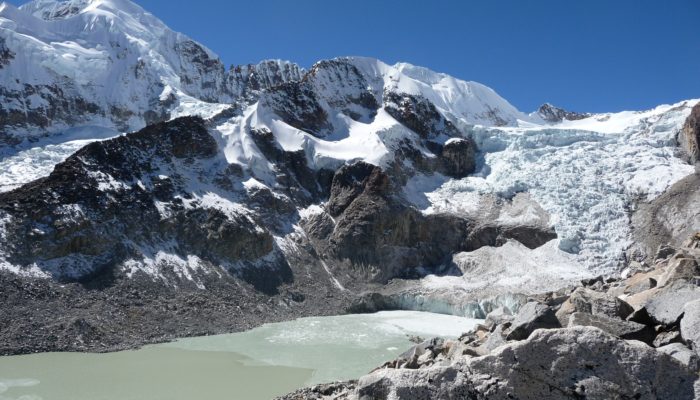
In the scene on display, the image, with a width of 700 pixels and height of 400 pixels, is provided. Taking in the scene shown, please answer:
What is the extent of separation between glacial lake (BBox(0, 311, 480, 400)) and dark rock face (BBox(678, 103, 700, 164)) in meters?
44.6

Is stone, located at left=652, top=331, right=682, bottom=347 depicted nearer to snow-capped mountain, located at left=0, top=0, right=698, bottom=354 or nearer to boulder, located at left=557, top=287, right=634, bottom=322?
boulder, located at left=557, top=287, right=634, bottom=322

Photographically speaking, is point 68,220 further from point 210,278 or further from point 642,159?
point 642,159

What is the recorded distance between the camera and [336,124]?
257ft

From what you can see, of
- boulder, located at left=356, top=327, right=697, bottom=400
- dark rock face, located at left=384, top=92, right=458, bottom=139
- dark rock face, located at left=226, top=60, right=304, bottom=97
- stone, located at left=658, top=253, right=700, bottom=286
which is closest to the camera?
boulder, located at left=356, top=327, right=697, bottom=400

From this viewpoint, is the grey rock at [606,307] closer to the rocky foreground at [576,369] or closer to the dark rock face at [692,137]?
Result: the rocky foreground at [576,369]

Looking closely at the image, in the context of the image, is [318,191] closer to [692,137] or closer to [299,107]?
[299,107]

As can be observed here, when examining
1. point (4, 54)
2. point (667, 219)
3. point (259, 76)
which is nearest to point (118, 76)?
point (4, 54)

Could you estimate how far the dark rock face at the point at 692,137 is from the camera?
2525 inches

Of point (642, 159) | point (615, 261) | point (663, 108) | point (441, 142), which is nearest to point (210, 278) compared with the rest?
point (615, 261)

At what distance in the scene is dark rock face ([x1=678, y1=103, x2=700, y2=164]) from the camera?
64.1 m

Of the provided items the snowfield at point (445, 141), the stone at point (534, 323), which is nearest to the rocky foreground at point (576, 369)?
the stone at point (534, 323)

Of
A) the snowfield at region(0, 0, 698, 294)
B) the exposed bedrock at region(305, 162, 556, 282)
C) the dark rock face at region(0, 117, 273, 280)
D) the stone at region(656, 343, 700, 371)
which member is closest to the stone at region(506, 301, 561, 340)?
the stone at region(656, 343, 700, 371)

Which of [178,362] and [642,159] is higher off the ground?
[642,159]

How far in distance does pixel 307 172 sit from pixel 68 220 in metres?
30.9
